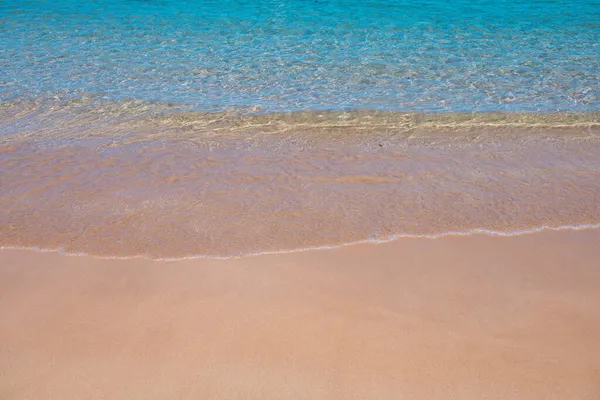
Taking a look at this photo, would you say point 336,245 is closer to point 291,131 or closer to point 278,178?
point 278,178

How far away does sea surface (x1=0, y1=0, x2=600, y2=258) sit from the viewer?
4.05 meters

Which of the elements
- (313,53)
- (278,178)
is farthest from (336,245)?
(313,53)

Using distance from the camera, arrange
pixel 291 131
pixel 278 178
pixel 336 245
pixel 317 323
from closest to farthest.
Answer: pixel 317 323
pixel 336 245
pixel 278 178
pixel 291 131

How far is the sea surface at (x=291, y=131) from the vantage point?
159 inches

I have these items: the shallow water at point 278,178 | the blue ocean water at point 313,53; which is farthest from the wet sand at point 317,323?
the blue ocean water at point 313,53

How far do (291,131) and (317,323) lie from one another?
10.5 feet

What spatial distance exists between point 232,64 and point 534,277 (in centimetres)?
603

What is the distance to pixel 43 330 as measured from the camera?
3039 millimetres

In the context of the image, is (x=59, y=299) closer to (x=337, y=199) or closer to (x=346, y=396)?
(x=346, y=396)

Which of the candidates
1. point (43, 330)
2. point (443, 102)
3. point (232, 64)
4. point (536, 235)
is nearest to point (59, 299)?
point (43, 330)

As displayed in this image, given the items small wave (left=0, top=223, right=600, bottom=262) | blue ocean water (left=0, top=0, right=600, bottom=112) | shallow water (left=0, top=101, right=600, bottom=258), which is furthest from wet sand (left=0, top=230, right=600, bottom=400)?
blue ocean water (left=0, top=0, right=600, bottom=112)

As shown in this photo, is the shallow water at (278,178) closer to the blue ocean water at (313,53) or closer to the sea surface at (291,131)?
the sea surface at (291,131)

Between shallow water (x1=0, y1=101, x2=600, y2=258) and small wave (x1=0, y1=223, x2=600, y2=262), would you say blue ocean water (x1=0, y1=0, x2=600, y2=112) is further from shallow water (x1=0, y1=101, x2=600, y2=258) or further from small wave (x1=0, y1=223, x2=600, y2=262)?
small wave (x1=0, y1=223, x2=600, y2=262)

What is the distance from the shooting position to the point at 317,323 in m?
3.04
